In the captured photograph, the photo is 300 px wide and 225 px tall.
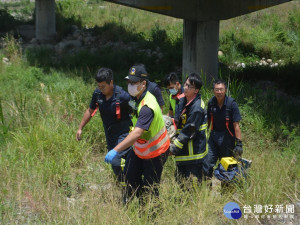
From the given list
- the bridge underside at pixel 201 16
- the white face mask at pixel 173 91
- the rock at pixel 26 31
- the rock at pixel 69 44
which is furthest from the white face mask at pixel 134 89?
the rock at pixel 26 31

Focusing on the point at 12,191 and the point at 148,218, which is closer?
the point at 148,218

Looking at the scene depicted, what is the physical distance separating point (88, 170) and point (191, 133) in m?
1.92

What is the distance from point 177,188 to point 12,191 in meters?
1.91

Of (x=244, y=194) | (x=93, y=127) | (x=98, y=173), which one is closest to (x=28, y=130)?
(x=93, y=127)

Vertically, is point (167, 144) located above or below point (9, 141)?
above

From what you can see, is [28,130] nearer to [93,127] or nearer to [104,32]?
[93,127]

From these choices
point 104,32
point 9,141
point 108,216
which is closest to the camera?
point 108,216

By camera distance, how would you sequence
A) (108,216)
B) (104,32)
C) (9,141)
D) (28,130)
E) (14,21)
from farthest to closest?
(14,21)
(104,32)
(28,130)
(9,141)
(108,216)

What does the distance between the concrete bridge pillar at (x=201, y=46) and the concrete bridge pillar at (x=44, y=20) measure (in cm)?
745

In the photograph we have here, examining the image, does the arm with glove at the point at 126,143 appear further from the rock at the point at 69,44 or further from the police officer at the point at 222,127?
the rock at the point at 69,44

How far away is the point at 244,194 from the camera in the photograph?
15.1ft

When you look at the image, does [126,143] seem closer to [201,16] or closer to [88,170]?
[88,170]

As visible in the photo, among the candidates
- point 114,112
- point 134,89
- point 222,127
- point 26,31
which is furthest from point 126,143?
point 26,31

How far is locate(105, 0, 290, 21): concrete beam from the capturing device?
420 inches
